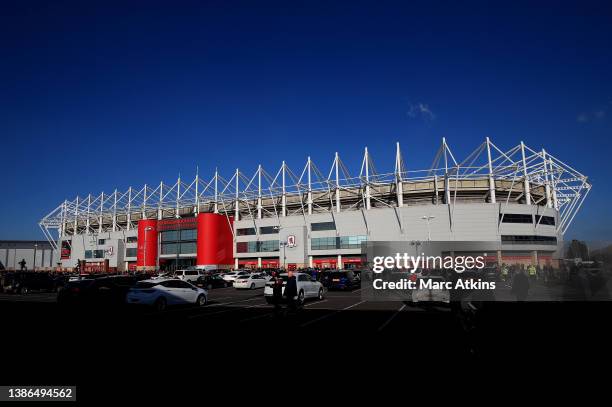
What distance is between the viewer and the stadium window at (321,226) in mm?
76625

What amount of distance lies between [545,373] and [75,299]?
20.7 metres

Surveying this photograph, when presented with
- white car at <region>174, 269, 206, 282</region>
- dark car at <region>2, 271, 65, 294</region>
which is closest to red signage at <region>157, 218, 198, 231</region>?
white car at <region>174, 269, 206, 282</region>

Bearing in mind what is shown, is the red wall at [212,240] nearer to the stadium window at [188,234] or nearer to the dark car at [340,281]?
the stadium window at [188,234]

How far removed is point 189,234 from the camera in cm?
8844

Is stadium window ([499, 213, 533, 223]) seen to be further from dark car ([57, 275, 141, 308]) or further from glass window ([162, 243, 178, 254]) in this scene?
glass window ([162, 243, 178, 254])

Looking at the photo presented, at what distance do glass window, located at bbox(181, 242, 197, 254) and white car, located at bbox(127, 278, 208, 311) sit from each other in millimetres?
69941

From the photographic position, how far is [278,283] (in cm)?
1376

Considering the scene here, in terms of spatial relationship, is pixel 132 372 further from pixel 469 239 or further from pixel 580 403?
pixel 469 239

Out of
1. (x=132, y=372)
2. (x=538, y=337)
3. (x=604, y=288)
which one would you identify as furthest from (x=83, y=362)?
(x=604, y=288)

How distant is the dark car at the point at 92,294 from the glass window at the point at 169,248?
236 ft

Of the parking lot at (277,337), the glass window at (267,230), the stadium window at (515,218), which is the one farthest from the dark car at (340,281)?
the glass window at (267,230)

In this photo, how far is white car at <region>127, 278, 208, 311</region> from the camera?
58.3 ft

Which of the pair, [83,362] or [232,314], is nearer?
[83,362]


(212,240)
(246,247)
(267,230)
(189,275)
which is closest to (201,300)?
(189,275)
